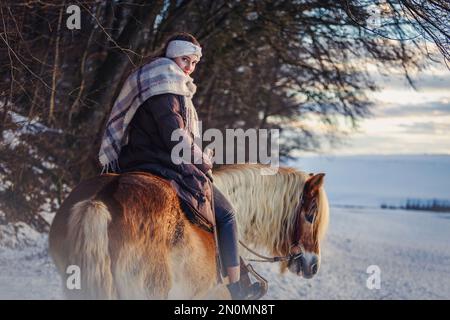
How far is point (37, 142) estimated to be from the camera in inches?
398

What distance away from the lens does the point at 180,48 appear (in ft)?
15.4

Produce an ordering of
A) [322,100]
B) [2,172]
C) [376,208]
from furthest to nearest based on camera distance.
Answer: [376,208] < [322,100] < [2,172]

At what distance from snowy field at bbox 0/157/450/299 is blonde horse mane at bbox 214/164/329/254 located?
432cm

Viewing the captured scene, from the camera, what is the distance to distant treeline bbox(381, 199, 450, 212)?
19.4 m

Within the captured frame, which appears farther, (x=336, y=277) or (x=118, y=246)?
(x=336, y=277)

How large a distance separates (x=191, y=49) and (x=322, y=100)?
Answer: 8442 mm

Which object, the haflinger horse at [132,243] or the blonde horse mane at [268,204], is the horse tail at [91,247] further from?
the blonde horse mane at [268,204]

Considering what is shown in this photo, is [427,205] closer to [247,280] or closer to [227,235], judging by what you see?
[247,280]

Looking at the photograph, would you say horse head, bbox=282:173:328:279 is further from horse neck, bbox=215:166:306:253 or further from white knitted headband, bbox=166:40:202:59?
white knitted headband, bbox=166:40:202:59

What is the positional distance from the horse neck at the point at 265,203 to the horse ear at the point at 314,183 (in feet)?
0.25

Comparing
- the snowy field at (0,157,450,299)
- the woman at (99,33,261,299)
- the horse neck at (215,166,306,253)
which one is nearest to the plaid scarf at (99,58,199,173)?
the woman at (99,33,261,299)

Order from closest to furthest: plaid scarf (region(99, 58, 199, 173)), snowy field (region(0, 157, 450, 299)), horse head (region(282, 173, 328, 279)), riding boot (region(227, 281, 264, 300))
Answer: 1. plaid scarf (region(99, 58, 199, 173))
2. riding boot (region(227, 281, 264, 300))
3. horse head (region(282, 173, 328, 279))
4. snowy field (region(0, 157, 450, 299))
